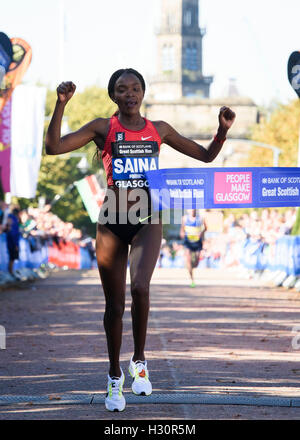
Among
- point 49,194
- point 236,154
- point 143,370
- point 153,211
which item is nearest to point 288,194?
point 153,211

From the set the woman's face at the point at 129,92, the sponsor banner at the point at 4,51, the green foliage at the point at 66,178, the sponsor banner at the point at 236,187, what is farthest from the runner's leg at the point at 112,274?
the green foliage at the point at 66,178

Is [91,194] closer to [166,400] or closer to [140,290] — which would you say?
[140,290]

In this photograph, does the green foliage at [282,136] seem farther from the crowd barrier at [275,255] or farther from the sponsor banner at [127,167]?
the sponsor banner at [127,167]

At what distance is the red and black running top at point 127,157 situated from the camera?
6.72 metres

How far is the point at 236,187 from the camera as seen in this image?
7.08m

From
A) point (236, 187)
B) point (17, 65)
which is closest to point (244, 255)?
point (17, 65)

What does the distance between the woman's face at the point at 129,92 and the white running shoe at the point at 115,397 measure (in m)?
1.70

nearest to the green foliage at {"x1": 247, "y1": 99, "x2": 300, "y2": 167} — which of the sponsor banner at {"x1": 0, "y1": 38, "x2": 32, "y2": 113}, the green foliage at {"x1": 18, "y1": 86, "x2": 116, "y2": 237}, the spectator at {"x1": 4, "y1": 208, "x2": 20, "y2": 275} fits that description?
the green foliage at {"x1": 18, "y1": 86, "x2": 116, "y2": 237}

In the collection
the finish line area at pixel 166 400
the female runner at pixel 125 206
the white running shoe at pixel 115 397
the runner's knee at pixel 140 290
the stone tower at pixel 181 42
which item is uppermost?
the stone tower at pixel 181 42

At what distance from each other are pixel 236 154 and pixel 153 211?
351 ft

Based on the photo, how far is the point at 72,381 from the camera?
769 cm

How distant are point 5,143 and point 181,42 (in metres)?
158

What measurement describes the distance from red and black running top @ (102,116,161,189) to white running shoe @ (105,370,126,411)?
1.22 metres

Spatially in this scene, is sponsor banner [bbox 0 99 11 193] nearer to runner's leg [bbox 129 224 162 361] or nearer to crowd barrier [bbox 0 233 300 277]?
crowd barrier [bbox 0 233 300 277]
